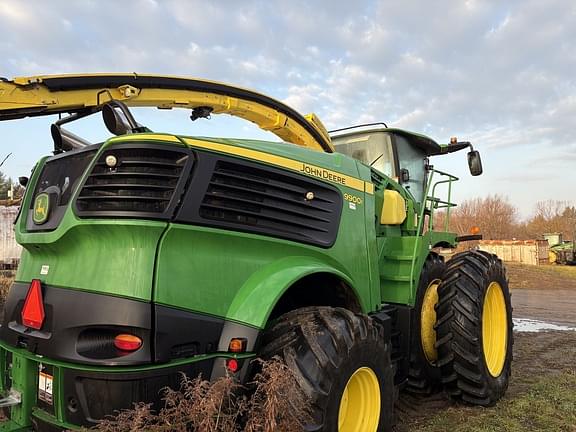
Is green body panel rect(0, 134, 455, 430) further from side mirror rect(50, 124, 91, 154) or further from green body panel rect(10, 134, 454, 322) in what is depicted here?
side mirror rect(50, 124, 91, 154)

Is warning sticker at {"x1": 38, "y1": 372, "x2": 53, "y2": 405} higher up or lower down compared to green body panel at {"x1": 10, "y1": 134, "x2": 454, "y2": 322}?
lower down

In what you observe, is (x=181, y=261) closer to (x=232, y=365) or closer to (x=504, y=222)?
(x=232, y=365)

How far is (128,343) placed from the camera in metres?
2.37

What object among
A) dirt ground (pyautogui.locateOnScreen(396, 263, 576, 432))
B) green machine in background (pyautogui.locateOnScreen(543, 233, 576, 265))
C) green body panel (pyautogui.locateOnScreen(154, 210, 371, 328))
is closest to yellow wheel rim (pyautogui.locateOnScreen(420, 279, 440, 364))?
dirt ground (pyautogui.locateOnScreen(396, 263, 576, 432))

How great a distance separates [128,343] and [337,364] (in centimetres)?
108

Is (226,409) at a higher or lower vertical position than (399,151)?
lower

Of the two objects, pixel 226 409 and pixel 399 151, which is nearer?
pixel 226 409

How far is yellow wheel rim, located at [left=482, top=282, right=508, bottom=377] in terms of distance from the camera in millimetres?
4953

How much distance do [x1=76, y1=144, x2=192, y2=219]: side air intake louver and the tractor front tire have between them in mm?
944

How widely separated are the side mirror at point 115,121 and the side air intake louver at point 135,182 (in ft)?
2.57

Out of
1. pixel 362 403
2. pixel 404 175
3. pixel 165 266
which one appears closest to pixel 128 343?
pixel 165 266

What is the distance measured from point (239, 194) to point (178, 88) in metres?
2.03

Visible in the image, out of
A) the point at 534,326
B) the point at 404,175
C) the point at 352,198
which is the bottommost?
the point at 534,326

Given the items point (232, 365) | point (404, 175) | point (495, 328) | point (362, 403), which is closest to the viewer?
point (232, 365)
